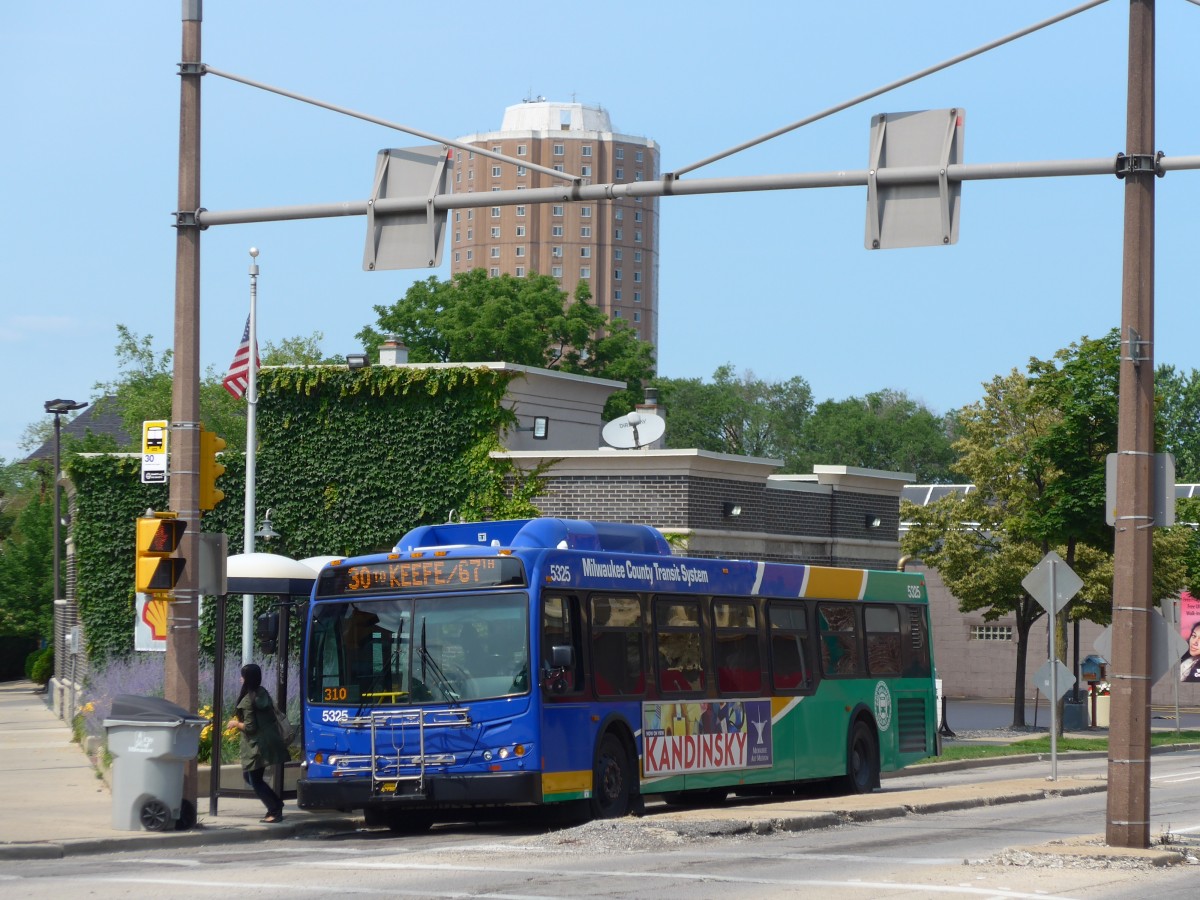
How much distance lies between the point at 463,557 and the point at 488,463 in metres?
17.3

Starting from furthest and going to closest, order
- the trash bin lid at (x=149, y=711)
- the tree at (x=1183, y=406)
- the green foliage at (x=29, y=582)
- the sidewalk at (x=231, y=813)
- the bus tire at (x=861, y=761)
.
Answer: the tree at (x=1183, y=406) → the green foliage at (x=29, y=582) → the bus tire at (x=861, y=761) → the trash bin lid at (x=149, y=711) → the sidewalk at (x=231, y=813)

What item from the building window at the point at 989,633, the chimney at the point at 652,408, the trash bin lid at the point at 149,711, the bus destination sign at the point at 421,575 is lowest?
the building window at the point at 989,633

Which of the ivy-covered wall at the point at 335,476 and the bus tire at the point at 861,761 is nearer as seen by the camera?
the bus tire at the point at 861,761

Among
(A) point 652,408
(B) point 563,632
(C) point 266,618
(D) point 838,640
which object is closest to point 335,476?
(A) point 652,408

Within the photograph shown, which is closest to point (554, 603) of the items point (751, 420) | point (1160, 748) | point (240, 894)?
point (240, 894)

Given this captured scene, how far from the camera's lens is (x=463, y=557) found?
17172 millimetres

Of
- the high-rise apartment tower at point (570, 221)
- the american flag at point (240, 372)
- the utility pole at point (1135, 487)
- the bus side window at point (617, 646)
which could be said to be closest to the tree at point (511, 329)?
the american flag at point (240, 372)

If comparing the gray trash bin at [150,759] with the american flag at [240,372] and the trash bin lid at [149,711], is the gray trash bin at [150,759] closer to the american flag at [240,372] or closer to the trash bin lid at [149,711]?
the trash bin lid at [149,711]

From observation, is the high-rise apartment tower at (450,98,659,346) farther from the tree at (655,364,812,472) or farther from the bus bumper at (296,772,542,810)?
the bus bumper at (296,772,542,810)

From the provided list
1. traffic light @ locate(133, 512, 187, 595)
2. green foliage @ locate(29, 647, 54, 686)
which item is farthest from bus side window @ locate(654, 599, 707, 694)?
green foliage @ locate(29, 647, 54, 686)

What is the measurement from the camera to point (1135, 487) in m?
14.6

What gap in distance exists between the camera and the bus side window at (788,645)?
69.2 feet

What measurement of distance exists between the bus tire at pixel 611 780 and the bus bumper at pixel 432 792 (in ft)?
3.95

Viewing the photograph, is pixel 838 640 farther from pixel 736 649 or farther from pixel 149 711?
pixel 149 711
